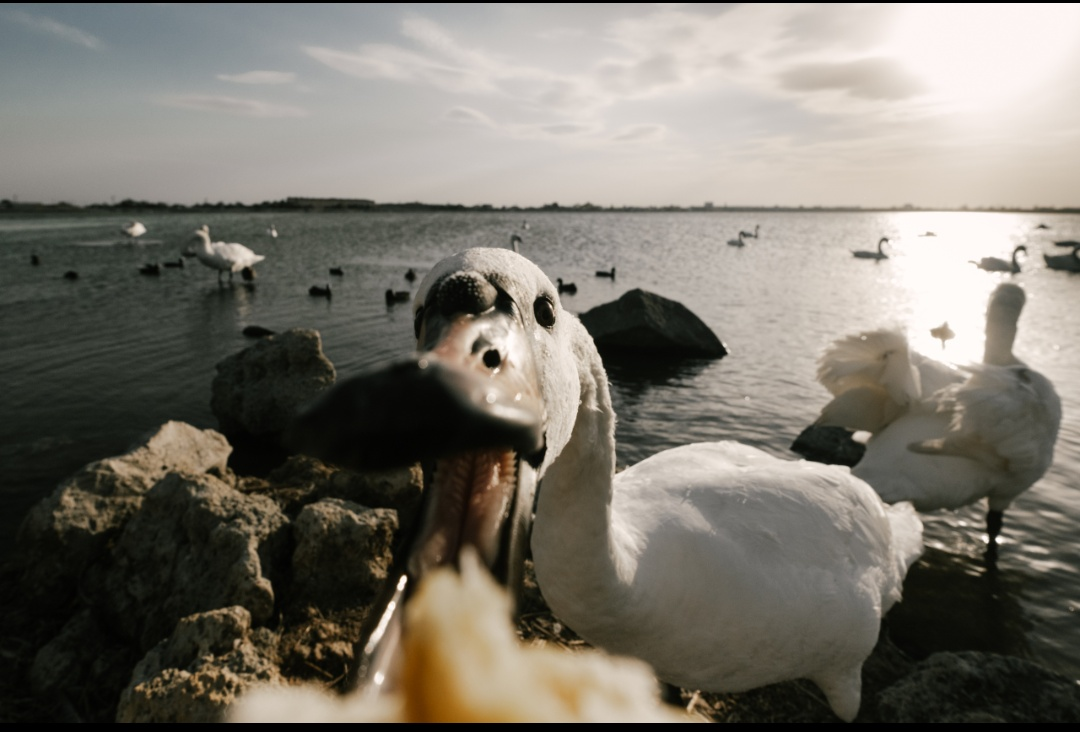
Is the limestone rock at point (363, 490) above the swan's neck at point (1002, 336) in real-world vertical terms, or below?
below

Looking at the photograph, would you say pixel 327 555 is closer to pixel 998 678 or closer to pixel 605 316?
pixel 998 678

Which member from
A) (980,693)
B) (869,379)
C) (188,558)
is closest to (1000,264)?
(869,379)

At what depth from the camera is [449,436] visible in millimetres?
749

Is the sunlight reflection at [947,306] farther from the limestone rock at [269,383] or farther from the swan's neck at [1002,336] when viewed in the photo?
the limestone rock at [269,383]

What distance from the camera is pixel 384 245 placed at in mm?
49594

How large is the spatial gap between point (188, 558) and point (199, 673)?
1932 mm

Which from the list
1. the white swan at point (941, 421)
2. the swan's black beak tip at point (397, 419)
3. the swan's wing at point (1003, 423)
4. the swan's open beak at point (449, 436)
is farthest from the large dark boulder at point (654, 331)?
the swan's black beak tip at point (397, 419)

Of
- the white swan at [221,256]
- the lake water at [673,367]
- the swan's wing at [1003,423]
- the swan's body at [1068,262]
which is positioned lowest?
the lake water at [673,367]

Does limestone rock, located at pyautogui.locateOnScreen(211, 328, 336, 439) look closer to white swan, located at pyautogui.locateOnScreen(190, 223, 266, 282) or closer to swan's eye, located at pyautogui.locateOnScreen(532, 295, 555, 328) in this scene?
swan's eye, located at pyautogui.locateOnScreen(532, 295, 555, 328)

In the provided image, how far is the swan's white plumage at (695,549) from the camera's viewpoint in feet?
6.82

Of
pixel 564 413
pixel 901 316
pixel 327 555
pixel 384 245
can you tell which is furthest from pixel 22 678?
pixel 384 245

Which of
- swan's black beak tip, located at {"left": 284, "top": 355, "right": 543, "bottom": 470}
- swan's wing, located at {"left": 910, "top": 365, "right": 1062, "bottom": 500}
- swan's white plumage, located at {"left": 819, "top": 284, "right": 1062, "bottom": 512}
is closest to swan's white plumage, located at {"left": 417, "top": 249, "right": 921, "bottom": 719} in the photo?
swan's black beak tip, located at {"left": 284, "top": 355, "right": 543, "bottom": 470}

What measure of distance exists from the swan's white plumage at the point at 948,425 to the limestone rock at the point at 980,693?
2502 mm

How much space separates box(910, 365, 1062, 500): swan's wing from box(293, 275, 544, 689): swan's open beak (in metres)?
6.43
